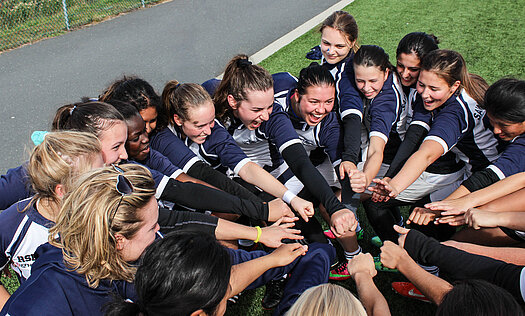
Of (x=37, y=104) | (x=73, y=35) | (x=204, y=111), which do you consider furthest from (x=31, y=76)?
(x=204, y=111)

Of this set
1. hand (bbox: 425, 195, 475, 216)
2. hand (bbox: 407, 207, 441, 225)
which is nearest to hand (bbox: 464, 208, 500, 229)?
hand (bbox: 425, 195, 475, 216)

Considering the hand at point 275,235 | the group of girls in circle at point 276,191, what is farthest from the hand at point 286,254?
the hand at point 275,235

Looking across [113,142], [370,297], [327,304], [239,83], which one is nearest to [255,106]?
[239,83]

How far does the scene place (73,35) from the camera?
10109 millimetres

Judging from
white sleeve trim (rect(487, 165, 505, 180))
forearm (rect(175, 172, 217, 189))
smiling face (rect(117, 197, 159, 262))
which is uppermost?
smiling face (rect(117, 197, 159, 262))

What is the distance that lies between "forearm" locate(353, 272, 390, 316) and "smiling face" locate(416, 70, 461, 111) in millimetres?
1634

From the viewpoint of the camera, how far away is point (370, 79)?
351cm

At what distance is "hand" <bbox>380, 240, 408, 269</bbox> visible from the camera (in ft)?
8.30

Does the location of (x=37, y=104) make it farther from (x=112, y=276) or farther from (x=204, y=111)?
(x=112, y=276)

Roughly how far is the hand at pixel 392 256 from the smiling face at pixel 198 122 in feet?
5.41

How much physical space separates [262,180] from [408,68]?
1612mm

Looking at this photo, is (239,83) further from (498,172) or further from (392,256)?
(498,172)

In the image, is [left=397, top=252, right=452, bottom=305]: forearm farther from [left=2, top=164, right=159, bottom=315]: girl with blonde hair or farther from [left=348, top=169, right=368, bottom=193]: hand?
[left=2, top=164, right=159, bottom=315]: girl with blonde hair

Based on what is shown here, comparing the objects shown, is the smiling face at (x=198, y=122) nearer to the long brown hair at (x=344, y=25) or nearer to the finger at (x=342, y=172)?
the finger at (x=342, y=172)
